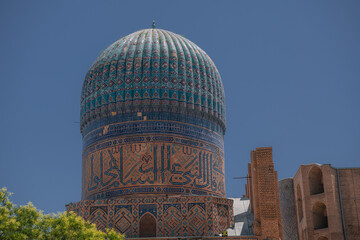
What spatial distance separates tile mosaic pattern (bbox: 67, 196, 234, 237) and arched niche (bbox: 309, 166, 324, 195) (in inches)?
158

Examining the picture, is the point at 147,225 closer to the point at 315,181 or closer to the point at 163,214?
the point at 163,214

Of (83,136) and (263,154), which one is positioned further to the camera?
(83,136)

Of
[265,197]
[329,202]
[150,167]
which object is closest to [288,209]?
[329,202]

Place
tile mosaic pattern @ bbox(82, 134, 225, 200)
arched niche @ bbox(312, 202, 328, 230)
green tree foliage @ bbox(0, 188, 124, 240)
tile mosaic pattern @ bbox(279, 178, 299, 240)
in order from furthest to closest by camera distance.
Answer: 1. tile mosaic pattern @ bbox(279, 178, 299, 240)
2. arched niche @ bbox(312, 202, 328, 230)
3. tile mosaic pattern @ bbox(82, 134, 225, 200)
4. green tree foliage @ bbox(0, 188, 124, 240)

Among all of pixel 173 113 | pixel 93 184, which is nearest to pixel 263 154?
pixel 173 113

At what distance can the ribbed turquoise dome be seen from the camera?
1898cm

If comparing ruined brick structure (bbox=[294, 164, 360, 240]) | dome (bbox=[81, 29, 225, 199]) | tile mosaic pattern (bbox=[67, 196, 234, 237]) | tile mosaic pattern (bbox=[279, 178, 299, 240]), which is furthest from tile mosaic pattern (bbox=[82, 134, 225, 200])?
tile mosaic pattern (bbox=[279, 178, 299, 240])

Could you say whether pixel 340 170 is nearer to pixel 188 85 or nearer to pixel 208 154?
pixel 208 154

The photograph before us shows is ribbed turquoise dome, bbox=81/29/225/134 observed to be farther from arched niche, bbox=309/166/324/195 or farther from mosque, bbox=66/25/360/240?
arched niche, bbox=309/166/324/195

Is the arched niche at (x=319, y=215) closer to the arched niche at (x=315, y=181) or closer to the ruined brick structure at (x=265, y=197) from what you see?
the arched niche at (x=315, y=181)

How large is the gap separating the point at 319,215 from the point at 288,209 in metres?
2.40

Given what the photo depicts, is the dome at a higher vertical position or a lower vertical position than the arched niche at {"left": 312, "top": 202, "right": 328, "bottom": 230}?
higher

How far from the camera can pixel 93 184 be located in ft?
62.3

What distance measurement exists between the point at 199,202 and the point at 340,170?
5.19 m
